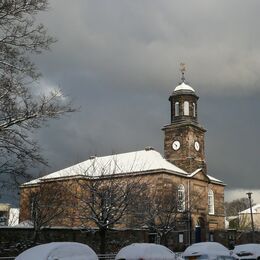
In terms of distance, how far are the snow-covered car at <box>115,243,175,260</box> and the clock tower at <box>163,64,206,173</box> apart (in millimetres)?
43539

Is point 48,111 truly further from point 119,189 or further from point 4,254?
point 119,189

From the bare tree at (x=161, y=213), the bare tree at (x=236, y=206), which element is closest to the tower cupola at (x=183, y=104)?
the bare tree at (x=161, y=213)

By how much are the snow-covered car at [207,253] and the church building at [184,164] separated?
36419mm

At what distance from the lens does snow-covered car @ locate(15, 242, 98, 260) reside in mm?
10414

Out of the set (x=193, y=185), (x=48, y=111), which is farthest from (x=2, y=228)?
(x=193, y=185)

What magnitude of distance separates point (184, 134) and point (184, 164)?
3855mm

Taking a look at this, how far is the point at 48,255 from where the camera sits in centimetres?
1038

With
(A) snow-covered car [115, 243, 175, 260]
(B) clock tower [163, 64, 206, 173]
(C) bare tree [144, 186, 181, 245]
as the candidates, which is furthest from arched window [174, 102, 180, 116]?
(A) snow-covered car [115, 243, 175, 260]

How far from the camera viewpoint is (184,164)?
5909 cm

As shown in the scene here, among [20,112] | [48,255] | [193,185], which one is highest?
[193,185]

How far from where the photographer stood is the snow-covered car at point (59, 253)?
10414 millimetres

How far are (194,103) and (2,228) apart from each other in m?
38.5

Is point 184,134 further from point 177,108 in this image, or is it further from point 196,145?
point 177,108

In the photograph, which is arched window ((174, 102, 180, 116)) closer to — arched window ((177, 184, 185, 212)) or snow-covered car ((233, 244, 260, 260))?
arched window ((177, 184, 185, 212))
